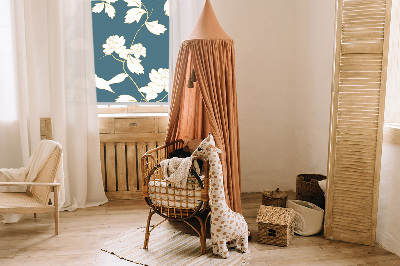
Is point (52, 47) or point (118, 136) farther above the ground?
point (52, 47)

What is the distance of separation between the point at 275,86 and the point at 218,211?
2.02m

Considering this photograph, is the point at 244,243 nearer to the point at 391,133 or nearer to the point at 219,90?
the point at 219,90

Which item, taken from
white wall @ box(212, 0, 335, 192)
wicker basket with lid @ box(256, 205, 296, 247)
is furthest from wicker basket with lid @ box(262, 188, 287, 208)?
white wall @ box(212, 0, 335, 192)

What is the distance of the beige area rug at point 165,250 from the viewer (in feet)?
8.19

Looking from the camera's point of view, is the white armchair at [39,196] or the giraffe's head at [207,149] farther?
the white armchair at [39,196]

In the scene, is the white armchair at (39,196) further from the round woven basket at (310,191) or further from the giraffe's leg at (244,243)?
the round woven basket at (310,191)

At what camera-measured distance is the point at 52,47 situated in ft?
11.3

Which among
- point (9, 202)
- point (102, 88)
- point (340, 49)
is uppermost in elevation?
point (340, 49)

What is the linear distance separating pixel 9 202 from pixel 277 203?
2.24 metres

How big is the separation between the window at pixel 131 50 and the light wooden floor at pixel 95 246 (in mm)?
1393

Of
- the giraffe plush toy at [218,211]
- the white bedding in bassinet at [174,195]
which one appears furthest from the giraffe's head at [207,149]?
the white bedding in bassinet at [174,195]

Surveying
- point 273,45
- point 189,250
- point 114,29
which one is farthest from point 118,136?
point 273,45

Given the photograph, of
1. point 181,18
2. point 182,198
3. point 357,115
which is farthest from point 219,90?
point 181,18

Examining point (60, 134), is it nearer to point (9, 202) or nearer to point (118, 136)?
point (118, 136)
